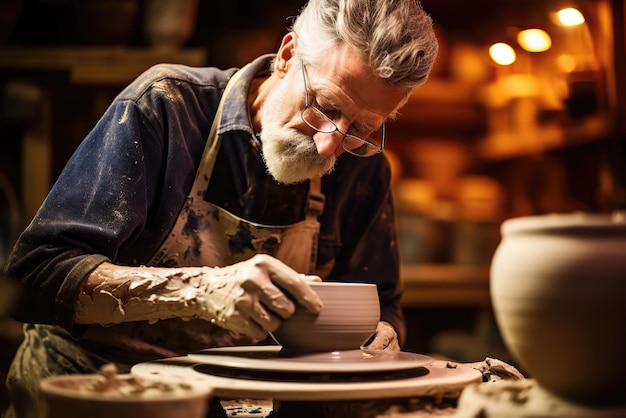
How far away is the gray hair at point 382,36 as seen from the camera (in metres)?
1.85

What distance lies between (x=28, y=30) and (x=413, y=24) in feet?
7.03

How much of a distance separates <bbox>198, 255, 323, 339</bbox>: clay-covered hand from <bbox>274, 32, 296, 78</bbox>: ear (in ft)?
2.46

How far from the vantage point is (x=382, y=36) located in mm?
1841

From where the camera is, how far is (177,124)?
77.3 inches

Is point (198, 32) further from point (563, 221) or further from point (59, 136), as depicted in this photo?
point (563, 221)

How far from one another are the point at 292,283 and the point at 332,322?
0.13 m

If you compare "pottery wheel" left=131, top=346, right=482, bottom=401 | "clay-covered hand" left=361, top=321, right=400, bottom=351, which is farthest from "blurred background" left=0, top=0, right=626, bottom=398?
"pottery wheel" left=131, top=346, right=482, bottom=401

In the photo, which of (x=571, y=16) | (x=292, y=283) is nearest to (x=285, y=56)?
(x=292, y=283)

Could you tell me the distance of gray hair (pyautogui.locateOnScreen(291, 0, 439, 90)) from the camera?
6.07 ft

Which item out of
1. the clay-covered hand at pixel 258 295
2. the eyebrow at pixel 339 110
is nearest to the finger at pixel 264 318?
the clay-covered hand at pixel 258 295

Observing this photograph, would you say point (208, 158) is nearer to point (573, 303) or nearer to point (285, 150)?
point (285, 150)

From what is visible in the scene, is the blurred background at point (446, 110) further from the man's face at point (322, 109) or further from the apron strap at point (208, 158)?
the man's face at point (322, 109)

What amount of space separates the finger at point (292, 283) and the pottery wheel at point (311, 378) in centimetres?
10

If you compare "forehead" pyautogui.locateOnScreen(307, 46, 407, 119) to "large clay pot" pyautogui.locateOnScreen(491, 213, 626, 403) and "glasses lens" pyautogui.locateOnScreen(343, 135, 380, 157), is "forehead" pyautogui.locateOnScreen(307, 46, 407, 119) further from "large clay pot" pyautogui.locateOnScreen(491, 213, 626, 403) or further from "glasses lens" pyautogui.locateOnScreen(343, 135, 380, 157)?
"large clay pot" pyautogui.locateOnScreen(491, 213, 626, 403)
